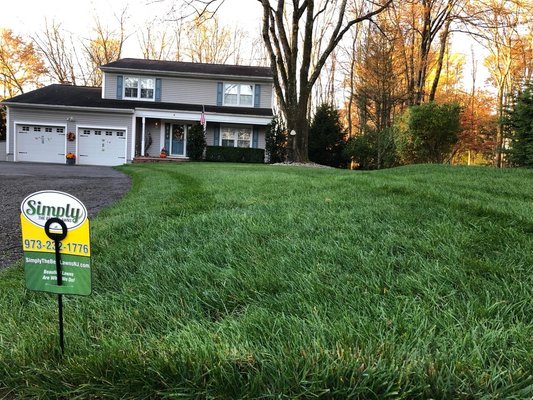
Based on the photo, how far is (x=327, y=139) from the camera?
916 inches

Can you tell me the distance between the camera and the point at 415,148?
54.2ft

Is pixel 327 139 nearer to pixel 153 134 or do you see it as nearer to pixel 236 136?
pixel 236 136

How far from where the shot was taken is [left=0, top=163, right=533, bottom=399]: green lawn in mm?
1321

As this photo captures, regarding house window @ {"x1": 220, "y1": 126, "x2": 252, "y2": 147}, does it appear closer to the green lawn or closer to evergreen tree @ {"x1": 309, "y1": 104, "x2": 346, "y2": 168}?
evergreen tree @ {"x1": 309, "y1": 104, "x2": 346, "y2": 168}

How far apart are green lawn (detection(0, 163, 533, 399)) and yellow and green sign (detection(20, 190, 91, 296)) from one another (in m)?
0.29

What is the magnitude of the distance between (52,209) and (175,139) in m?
23.1

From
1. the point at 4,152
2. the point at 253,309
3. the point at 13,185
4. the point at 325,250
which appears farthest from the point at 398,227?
the point at 4,152

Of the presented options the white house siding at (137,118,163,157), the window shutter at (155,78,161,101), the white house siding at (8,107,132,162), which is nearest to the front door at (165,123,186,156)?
the white house siding at (137,118,163,157)

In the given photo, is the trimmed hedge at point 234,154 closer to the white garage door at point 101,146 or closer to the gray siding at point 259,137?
the gray siding at point 259,137

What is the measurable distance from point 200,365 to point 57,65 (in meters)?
43.0

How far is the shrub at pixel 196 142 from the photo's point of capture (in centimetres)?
2169

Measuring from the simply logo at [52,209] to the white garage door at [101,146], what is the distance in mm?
22137

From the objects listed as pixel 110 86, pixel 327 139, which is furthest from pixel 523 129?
pixel 110 86

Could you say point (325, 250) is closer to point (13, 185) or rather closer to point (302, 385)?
point (302, 385)
